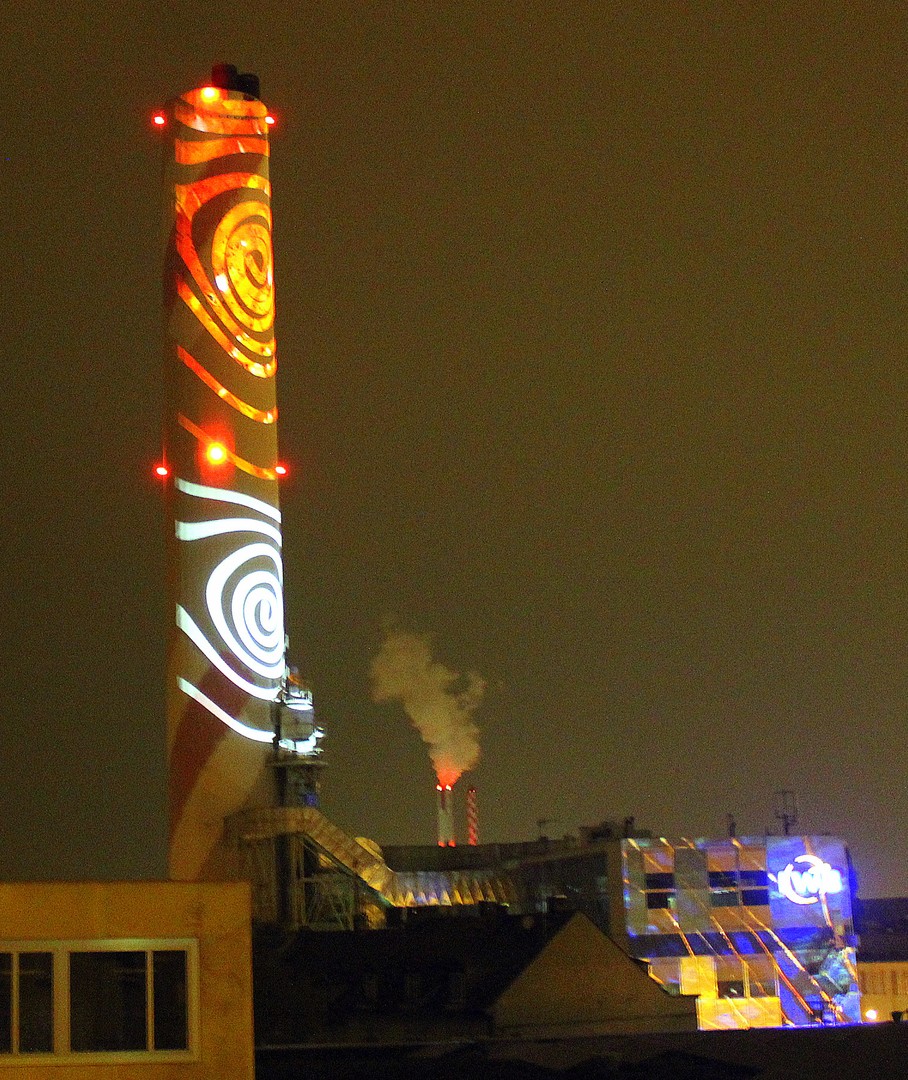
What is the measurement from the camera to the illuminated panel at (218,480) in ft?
242

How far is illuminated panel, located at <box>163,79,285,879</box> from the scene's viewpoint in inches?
2901

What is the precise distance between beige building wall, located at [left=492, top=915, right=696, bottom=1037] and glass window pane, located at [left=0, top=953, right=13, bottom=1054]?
27.3 m

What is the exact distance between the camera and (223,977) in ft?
82.8

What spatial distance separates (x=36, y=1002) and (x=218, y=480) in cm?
5152

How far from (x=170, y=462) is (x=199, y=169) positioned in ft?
38.8

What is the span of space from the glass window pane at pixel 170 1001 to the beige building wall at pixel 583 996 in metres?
26.4

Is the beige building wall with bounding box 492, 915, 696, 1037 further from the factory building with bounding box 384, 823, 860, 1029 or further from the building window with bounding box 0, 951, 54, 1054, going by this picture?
the building window with bounding box 0, 951, 54, 1054

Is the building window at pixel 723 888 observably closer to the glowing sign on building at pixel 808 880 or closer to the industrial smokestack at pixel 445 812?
the glowing sign on building at pixel 808 880

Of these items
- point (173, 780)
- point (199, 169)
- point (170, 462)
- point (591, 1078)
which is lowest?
point (591, 1078)

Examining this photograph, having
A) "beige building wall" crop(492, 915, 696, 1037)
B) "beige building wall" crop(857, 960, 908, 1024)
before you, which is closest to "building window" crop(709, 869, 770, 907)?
"beige building wall" crop(857, 960, 908, 1024)

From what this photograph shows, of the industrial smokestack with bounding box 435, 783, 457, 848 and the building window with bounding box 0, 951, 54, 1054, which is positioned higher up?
the industrial smokestack with bounding box 435, 783, 457, 848

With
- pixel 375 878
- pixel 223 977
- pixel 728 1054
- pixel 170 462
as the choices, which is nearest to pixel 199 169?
pixel 170 462

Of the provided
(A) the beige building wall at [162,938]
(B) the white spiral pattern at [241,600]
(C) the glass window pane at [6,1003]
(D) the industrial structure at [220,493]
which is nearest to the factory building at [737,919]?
(D) the industrial structure at [220,493]

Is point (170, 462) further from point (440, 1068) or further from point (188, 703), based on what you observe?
point (440, 1068)
